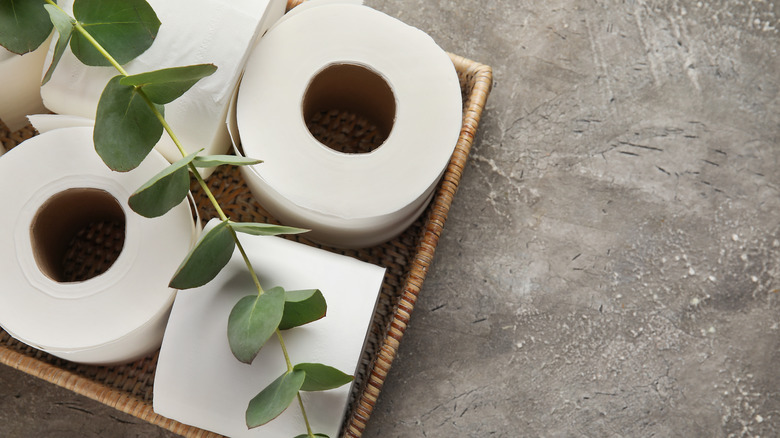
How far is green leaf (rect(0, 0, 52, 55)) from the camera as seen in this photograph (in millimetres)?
435

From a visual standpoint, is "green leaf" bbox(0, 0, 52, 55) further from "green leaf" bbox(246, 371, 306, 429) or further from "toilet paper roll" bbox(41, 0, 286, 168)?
"green leaf" bbox(246, 371, 306, 429)

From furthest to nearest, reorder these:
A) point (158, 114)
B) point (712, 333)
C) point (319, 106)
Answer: point (712, 333), point (319, 106), point (158, 114)

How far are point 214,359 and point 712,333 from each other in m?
0.58

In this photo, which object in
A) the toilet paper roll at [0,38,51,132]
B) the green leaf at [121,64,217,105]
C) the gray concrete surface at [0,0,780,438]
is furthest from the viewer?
the gray concrete surface at [0,0,780,438]

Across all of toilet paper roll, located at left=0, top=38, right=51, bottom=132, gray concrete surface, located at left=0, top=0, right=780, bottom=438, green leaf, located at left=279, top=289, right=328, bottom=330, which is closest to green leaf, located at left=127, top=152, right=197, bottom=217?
green leaf, located at left=279, top=289, right=328, bottom=330

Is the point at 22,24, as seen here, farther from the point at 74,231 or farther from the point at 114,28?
the point at 74,231

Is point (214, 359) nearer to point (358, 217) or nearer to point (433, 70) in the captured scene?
point (358, 217)

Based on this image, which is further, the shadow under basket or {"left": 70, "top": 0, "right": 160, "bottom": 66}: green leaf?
the shadow under basket

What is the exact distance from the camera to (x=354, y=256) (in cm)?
60

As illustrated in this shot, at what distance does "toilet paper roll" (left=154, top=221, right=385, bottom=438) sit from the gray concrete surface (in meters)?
0.23

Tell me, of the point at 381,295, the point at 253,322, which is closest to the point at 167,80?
the point at 253,322

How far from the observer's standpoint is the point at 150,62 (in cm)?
48

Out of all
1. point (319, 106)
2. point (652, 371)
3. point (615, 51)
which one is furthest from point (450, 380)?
point (615, 51)

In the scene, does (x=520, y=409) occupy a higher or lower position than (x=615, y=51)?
lower
